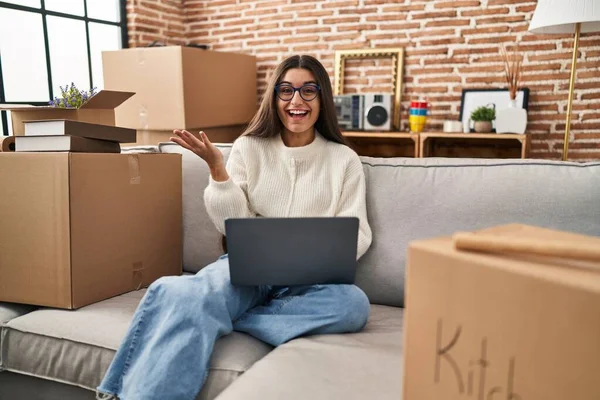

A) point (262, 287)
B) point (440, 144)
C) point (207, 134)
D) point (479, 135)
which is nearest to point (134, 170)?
point (262, 287)

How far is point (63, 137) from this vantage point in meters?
1.42

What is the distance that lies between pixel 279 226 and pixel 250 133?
66 cm

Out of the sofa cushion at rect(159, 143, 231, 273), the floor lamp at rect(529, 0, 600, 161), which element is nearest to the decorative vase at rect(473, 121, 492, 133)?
the floor lamp at rect(529, 0, 600, 161)

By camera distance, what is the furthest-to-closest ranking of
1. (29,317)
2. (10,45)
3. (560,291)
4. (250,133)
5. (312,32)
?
(312,32) < (10,45) < (250,133) < (29,317) < (560,291)

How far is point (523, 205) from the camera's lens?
136cm

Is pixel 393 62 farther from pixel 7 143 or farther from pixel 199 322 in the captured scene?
pixel 199 322

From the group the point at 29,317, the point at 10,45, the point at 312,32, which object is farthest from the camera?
the point at 312,32

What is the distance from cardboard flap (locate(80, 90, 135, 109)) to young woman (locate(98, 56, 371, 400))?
0.43m

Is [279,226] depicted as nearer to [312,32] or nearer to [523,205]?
[523,205]

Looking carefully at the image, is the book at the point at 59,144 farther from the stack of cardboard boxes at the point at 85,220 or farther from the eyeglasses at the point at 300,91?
the eyeglasses at the point at 300,91

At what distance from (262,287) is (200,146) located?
1.42 ft

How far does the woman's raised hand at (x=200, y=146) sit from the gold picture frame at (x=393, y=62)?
229 centimetres

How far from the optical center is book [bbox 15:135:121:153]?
1.42m

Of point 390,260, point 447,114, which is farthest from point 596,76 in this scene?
point 390,260
